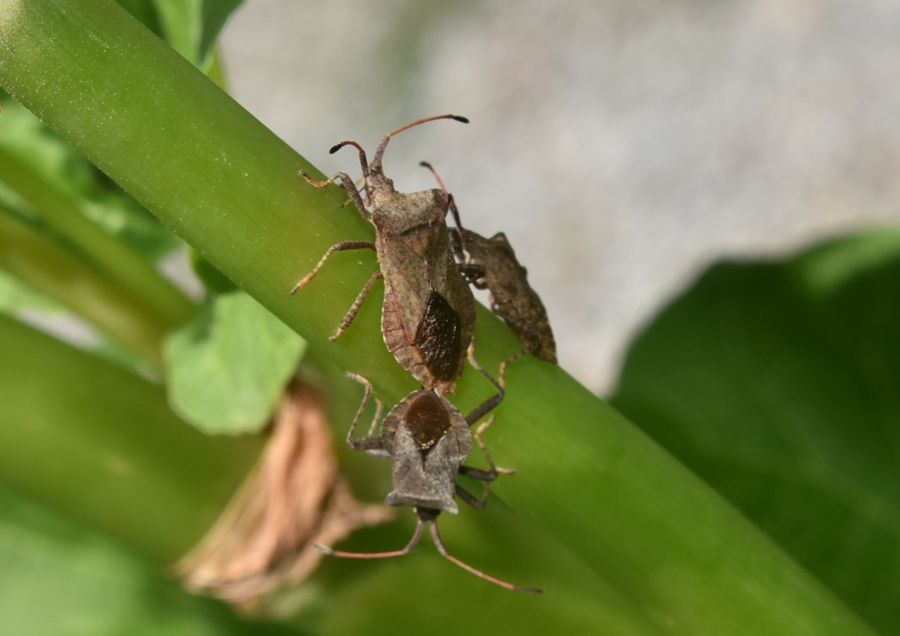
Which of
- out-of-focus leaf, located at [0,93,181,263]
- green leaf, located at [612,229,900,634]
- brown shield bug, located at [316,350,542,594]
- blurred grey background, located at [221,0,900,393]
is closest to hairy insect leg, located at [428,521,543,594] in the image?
brown shield bug, located at [316,350,542,594]

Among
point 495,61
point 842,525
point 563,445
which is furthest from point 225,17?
point 495,61

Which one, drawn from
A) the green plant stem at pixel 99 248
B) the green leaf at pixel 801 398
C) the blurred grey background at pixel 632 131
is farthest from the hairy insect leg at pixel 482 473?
the blurred grey background at pixel 632 131

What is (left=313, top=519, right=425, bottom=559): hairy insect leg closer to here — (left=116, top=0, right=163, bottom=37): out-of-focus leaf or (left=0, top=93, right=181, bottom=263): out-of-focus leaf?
(left=0, top=93, right=181, bottom=263): out-of-focus leaf

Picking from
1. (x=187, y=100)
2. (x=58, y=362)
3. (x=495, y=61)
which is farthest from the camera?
(x=495, y=61)

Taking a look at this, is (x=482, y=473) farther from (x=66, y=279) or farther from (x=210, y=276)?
(x=66, y=279)

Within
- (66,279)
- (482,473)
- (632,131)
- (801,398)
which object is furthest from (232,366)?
(632,131)

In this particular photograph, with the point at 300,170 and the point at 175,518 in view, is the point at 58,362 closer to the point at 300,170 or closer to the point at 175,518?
the point at 175,518

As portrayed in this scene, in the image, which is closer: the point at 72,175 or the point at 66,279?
the point at 66,279

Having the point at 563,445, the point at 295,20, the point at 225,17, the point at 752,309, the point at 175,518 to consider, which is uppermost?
the point at 295,20
